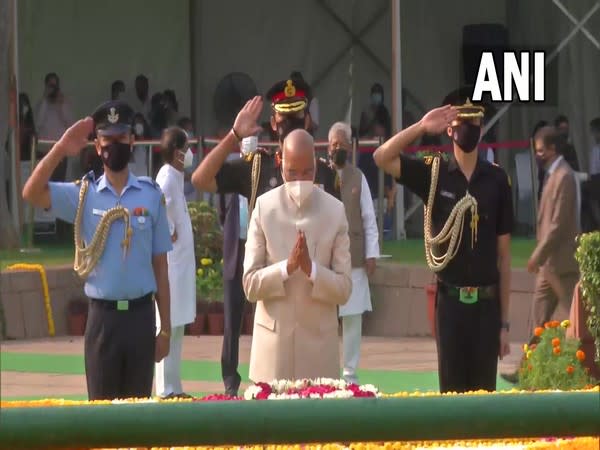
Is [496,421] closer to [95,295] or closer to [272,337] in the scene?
[272,337]

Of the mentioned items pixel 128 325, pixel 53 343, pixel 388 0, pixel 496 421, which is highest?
pixel 388 0

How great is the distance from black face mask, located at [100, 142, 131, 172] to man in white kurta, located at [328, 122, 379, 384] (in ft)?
10.4

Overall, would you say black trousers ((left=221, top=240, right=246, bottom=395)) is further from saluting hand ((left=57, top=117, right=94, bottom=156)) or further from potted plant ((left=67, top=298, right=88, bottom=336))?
potted plant ((left=67, top=298, right=88, bottom=336))

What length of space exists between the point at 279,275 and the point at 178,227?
389 cm

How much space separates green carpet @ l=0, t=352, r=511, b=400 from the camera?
12.0 metres

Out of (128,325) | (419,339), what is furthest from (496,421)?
(419,339)

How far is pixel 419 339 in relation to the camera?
15.0 m

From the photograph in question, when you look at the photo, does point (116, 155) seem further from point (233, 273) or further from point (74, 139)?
point (233, 273)

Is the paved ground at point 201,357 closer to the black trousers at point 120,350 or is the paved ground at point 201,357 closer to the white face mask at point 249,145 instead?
the white face mask at point 249,145

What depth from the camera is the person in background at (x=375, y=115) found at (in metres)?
20.8

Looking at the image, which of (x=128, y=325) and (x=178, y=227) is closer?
(x=128, y=325)

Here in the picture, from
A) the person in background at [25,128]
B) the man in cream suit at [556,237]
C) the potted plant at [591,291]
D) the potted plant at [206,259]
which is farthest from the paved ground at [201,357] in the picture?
the person in background at [25,128]

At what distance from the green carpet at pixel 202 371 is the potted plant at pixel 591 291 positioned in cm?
120

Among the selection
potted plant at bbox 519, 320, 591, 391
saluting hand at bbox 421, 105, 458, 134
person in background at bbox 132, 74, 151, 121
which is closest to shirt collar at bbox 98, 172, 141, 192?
saluting hand at bbox 421, 105, 458, 134
